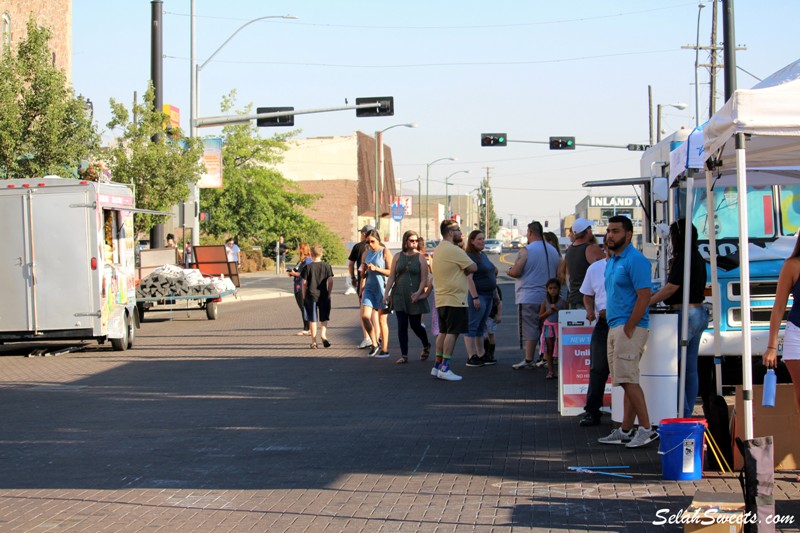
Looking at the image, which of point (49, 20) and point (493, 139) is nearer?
point (49, 20)

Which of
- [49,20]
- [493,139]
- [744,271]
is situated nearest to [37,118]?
[49,20]

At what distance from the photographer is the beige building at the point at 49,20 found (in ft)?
115

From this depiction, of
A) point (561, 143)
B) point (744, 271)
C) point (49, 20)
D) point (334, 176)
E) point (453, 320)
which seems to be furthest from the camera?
point (334, 176)

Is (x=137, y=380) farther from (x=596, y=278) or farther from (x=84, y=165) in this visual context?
(x=84, y=165)

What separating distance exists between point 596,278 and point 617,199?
55.4m

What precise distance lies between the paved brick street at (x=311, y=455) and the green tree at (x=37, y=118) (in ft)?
27.0

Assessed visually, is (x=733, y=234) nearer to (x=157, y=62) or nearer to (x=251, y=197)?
(x=157, y=62)

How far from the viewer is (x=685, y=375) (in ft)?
29.1

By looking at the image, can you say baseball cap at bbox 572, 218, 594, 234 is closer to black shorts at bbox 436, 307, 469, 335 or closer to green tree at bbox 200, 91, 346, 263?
black shorts at bbox 436, 307, 469, 335

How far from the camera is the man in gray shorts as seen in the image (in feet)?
45.1

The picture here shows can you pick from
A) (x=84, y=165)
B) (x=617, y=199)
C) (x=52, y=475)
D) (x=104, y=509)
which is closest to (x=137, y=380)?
(x=52, y=475)

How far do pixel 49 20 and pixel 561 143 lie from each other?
21314mm

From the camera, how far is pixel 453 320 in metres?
13.1

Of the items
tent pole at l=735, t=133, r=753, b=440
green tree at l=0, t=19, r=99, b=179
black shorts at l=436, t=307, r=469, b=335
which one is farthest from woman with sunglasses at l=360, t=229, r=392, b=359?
tent pole at l=735, t=133, r=753, b=440
